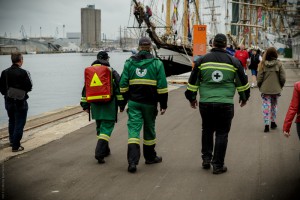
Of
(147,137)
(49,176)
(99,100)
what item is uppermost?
(99,100)

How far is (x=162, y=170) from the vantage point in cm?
620

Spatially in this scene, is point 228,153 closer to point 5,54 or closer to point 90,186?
point 90,186

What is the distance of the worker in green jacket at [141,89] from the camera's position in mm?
6184

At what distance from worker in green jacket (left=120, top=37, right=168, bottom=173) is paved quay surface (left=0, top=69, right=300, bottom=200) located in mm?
436

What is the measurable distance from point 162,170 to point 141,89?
3.84 ft

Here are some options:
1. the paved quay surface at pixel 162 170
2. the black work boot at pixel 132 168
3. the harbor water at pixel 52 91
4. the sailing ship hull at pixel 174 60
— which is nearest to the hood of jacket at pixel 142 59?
the black work boot at pixel 132 168

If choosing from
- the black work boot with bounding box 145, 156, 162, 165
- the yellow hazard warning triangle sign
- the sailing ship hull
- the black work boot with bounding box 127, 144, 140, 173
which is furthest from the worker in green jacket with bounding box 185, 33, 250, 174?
the sailing ship hull

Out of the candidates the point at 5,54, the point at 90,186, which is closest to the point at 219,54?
the point at 90,186

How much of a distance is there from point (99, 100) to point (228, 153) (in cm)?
223

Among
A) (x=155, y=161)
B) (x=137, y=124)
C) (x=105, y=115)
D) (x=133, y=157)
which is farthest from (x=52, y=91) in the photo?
(x=133, y=157)

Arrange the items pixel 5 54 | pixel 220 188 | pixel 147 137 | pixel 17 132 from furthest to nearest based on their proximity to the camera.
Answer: pixel 5 54, pixel 17 132, pixel 147 137, pixel 220 188

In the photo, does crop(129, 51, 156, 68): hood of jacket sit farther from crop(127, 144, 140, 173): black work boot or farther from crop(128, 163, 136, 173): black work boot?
crop(128, 163, 136, 173): black work boot

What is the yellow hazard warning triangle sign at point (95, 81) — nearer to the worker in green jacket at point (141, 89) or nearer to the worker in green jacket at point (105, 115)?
the worker in green jacket at point (105, 115)

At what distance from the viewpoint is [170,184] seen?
5539mm
